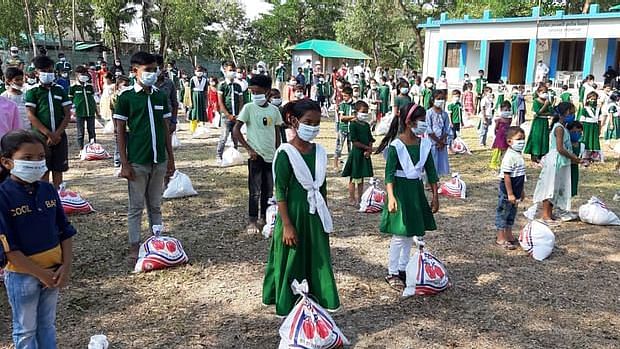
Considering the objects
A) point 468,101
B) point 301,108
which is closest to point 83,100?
point 301,108

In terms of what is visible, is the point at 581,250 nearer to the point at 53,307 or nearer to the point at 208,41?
the point at 53,307

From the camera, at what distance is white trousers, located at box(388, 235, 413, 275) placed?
4555 millimetres

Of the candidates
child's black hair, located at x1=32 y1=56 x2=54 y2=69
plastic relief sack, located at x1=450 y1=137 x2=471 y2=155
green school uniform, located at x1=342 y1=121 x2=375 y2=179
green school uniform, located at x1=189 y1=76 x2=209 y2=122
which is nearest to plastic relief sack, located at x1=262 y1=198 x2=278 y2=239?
green school uniform, located at x1=342 y1=121 x2=375 y2=179

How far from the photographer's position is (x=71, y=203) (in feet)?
21.4

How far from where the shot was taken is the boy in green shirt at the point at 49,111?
5887mm

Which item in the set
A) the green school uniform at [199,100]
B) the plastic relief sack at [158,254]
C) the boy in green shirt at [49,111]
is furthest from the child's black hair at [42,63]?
the green school uniform at [199,100]

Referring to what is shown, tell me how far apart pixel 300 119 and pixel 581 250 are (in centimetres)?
390

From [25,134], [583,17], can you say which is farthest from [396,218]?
[583,17]

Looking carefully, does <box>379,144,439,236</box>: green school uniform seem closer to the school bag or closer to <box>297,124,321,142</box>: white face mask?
the school bag

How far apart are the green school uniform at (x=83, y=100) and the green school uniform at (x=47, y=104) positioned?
380 centimetres

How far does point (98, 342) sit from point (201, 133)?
1028cm

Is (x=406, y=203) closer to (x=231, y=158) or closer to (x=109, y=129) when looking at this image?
(x=231, y=158)

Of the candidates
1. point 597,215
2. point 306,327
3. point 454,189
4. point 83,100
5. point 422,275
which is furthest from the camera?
point 83,100

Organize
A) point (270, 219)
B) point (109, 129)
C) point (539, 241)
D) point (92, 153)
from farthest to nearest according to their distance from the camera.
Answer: point (109, 129) < point (92, 153) < point (270, 219) < point (539, 241)
